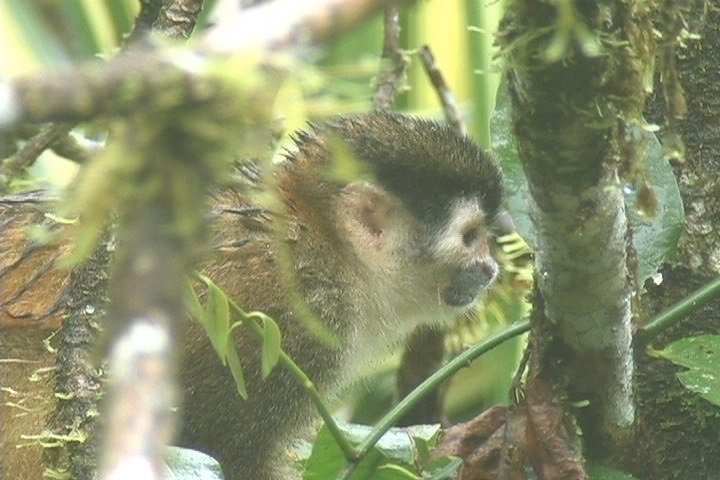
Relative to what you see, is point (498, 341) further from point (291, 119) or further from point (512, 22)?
point (291, 119)

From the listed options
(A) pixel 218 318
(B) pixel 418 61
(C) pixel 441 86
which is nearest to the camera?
(A) pixel 218 318

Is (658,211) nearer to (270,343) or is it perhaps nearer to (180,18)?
(270,343)

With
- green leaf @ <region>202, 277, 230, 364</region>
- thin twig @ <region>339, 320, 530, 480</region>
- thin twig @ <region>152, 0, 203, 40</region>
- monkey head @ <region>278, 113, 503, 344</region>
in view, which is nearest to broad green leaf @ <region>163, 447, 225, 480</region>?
thin twig @ <region>339, 320, 530, 480</region>

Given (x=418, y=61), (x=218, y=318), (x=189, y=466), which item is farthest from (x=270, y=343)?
(x=418, y=61)

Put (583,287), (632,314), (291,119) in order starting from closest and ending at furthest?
(291,119) → (583,287) → (632,314)

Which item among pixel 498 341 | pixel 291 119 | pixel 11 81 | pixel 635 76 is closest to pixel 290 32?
pixel 11 81

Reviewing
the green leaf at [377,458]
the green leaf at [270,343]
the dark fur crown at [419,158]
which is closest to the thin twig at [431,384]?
the green leaf at [377,458]

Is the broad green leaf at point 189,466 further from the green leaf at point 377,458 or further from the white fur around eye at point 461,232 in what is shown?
the white fur around eye at point 461,232

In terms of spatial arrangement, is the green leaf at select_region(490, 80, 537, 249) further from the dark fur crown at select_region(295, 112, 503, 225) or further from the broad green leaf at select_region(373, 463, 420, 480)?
the dark fur crown at select_region(295, 112, 503, 225)
